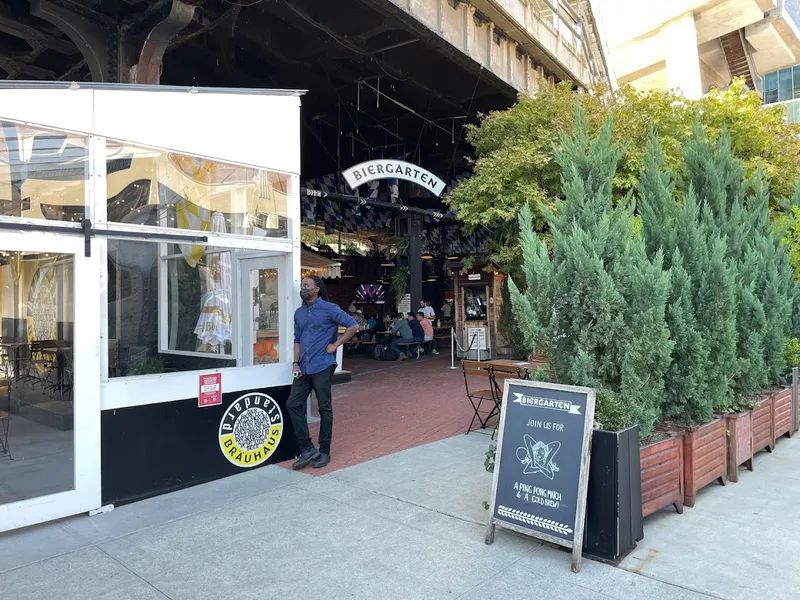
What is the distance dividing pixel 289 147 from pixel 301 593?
14.2 ft

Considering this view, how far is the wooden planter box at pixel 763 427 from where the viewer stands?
576cm

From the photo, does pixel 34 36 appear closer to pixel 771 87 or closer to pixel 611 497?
pixel 611 497

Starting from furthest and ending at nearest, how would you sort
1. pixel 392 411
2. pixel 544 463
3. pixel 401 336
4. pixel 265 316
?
pixel 401 336
pixel 392 411
pixel 265 316
pixel 544 463

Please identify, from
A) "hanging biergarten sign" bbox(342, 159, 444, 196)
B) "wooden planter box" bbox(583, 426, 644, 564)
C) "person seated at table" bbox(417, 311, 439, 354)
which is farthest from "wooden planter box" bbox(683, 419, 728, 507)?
"person seated at table" bbox(417, 311, 439, 354)

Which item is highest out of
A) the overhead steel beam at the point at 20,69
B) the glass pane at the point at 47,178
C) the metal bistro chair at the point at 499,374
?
the overhead steel beam at the point at 20,69

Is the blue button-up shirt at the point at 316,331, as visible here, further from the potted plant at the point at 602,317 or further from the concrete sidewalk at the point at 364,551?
the potted plant at the point at 602,317

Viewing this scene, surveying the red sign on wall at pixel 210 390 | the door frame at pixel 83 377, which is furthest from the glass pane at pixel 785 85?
the door frame at pixel 83 377

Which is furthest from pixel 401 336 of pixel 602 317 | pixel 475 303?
pixel 602 317

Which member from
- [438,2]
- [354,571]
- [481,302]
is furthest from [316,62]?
[354,571]

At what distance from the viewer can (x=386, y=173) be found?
1332 centimetres

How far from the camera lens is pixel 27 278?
7375mm

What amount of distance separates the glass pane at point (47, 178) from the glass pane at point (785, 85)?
5041 cm

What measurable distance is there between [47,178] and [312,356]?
2678mm

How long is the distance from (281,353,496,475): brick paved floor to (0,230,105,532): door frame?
1.85 metres
